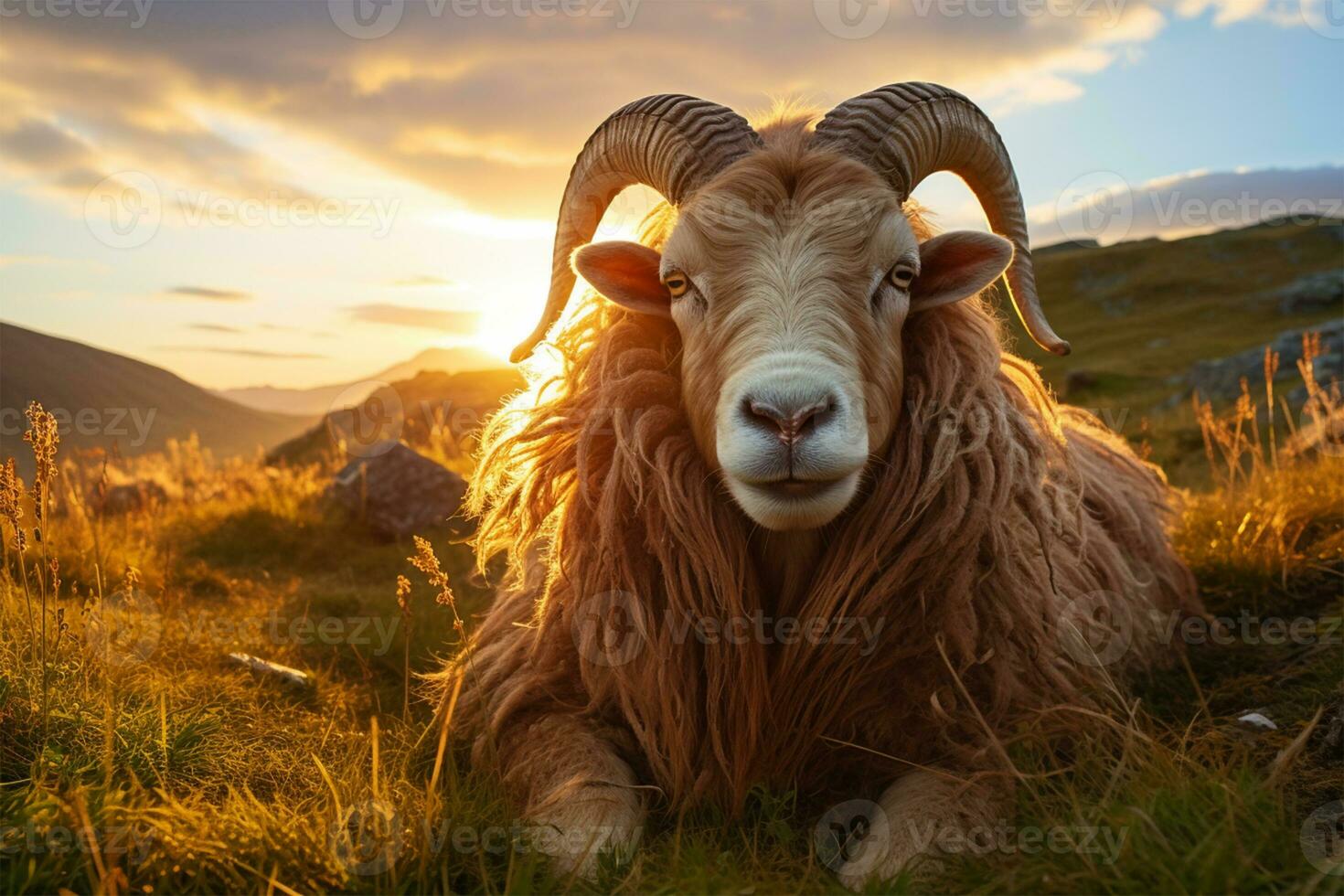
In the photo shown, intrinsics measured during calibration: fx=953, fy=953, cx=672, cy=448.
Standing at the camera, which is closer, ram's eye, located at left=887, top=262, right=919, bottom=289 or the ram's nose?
the ram's nose

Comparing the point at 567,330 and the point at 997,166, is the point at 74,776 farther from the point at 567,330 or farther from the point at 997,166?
the point at 997,166

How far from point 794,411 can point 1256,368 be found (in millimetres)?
25608

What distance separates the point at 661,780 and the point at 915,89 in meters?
2.85

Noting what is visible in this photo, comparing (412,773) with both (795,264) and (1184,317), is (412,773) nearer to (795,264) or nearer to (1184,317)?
(795,264)

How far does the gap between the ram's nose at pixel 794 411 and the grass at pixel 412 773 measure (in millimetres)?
1140

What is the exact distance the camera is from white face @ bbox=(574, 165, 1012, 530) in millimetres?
2814

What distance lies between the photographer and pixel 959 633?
11.3 ft

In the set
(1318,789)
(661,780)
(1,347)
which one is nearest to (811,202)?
(661,780)
